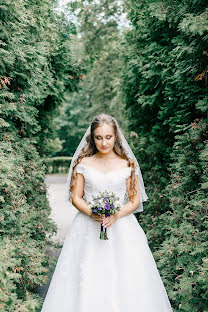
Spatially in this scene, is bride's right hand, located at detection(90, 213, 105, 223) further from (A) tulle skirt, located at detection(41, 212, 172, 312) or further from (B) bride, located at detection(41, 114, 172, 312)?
(A) tulle skirt, located at detection(41, 212, 172, 312)

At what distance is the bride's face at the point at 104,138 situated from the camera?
136 inches

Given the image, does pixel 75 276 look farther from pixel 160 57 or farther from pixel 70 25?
pixel 70 25

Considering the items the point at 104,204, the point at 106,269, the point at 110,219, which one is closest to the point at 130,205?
the point at 110,219

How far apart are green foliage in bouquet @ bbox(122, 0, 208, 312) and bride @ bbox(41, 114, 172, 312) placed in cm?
46

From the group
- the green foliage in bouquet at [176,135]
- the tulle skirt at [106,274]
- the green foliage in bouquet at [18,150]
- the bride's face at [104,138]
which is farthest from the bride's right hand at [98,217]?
the green foliage in bouquet at [176,135]

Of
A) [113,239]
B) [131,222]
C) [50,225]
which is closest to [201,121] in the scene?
[131,222]

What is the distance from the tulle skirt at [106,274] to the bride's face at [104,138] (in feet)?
2.61

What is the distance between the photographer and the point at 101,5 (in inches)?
546

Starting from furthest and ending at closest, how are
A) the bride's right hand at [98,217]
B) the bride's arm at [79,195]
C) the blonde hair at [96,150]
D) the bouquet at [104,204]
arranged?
the blonde hair at [96,150]
the bride's arm at [79,195]
the bride's right hand at [98,217]
the bouquet at [104,204]

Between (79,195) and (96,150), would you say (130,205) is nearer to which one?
(79,195)

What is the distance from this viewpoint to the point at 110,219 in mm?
3232

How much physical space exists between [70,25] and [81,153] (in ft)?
11.6

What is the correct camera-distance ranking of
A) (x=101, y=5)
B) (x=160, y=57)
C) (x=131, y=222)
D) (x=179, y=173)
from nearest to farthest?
(x=131, y=222), (x=179, y=173), (x=160, y=57), (x=101, y=5)

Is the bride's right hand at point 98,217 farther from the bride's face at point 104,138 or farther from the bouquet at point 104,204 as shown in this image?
the bride's face at point 104,138
